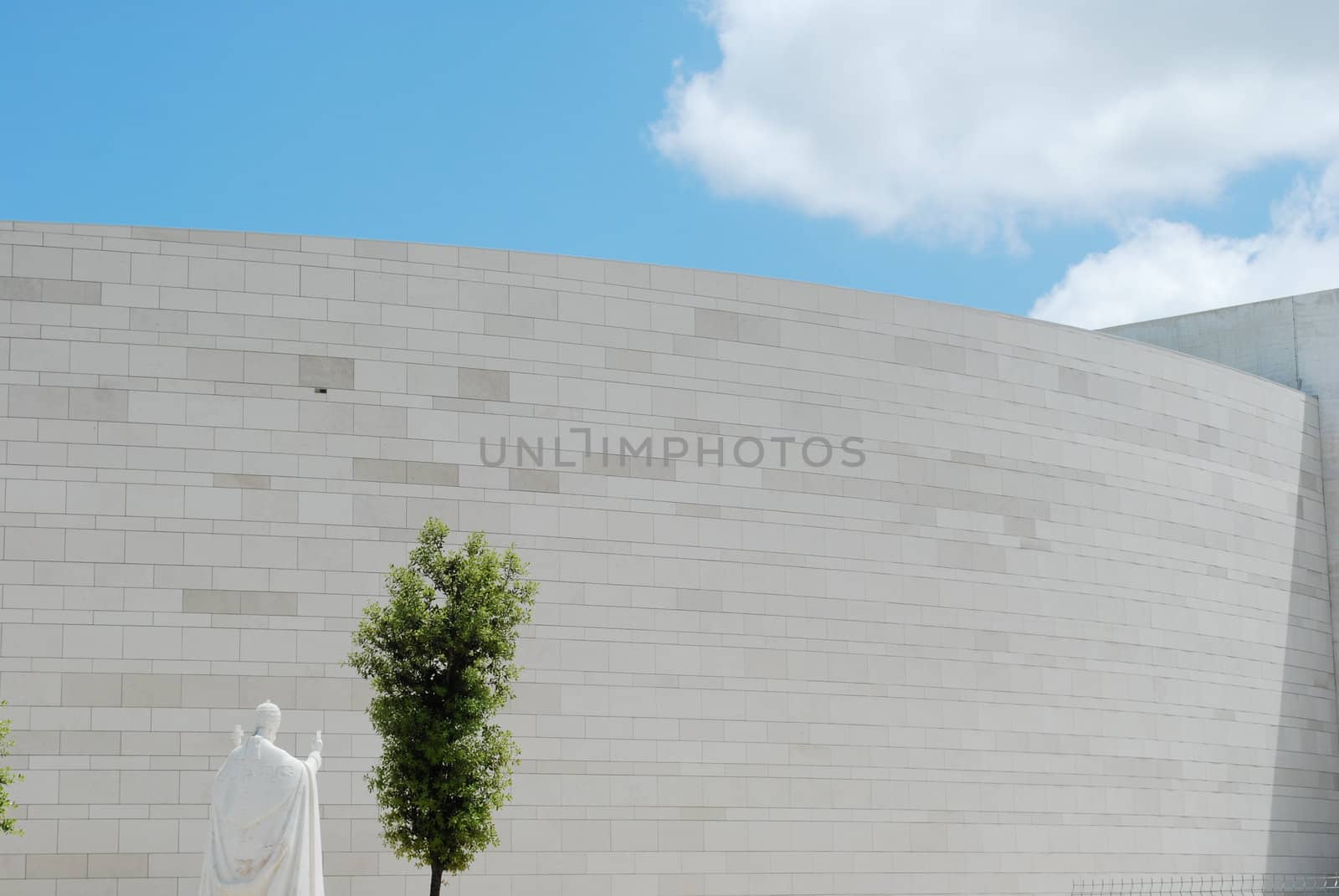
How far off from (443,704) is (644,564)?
15.8 feet

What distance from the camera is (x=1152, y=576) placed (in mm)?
25000

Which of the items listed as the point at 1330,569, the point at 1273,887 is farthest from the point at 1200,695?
the point at 1330,569

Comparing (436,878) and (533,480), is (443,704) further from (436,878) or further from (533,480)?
(533,480)

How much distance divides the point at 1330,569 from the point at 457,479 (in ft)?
55.7

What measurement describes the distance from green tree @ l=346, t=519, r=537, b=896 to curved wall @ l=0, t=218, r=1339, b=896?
2544 mm

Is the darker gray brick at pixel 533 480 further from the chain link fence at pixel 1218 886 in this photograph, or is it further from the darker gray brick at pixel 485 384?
the chain link fence at pixel 1218 886

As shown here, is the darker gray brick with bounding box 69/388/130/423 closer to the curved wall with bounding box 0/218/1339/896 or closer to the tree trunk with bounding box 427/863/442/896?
the curved wall with bounding box 0/218/1339/896

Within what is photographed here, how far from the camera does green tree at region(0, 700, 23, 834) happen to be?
15695 millimetres

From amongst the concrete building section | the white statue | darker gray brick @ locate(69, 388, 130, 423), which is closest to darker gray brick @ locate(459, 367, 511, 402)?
darker gray brick @ locate(69, 388, 130, 423)

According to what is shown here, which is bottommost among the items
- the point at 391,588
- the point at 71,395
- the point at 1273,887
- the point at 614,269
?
the point at 1273,887

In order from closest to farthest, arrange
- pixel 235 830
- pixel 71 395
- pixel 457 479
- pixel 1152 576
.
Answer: pixel 235 830 → pixel 71 395 → pixel 457 479 → pixel 1152 576

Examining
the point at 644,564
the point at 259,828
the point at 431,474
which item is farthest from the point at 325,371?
the point at 259,828

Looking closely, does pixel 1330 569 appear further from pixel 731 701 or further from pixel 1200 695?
pixel 731 701

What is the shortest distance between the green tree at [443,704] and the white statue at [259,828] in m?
3.60
